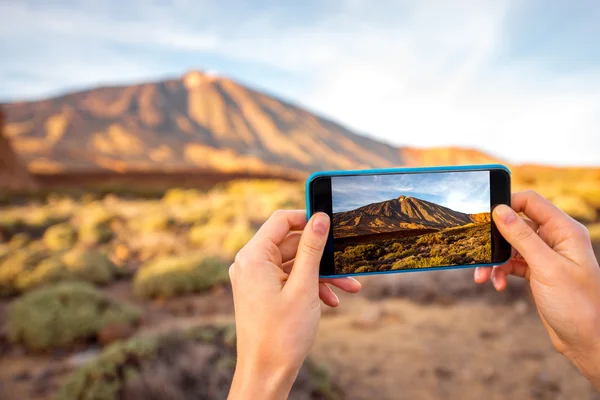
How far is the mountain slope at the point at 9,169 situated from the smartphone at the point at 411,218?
125 ft

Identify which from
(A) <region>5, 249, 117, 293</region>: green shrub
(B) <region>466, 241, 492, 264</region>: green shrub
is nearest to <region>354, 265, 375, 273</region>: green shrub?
(B) <region>466, 241, 492, 264</region>: green shrub

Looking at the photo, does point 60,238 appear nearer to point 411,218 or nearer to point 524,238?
point 411,218

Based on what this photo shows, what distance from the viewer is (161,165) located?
7006cm

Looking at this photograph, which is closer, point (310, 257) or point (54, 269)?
point (310, 257)

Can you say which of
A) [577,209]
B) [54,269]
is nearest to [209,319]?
[54,269]

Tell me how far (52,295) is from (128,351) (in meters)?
3.86

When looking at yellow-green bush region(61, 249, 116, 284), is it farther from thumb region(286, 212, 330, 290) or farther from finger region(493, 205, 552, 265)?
finger region(493, 205, 552, 265)

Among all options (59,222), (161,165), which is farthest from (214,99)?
(59,222)

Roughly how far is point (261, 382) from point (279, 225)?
60 centimetres

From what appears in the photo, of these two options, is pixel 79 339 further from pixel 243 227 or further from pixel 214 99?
pixel 214 99

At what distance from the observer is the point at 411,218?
5.97 feet

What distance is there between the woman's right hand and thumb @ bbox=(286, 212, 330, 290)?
0.78 m

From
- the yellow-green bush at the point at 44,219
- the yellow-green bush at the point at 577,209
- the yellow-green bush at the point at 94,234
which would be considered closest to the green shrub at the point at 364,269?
the yellow-green bush at the point at 94,234

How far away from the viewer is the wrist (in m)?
1.34
